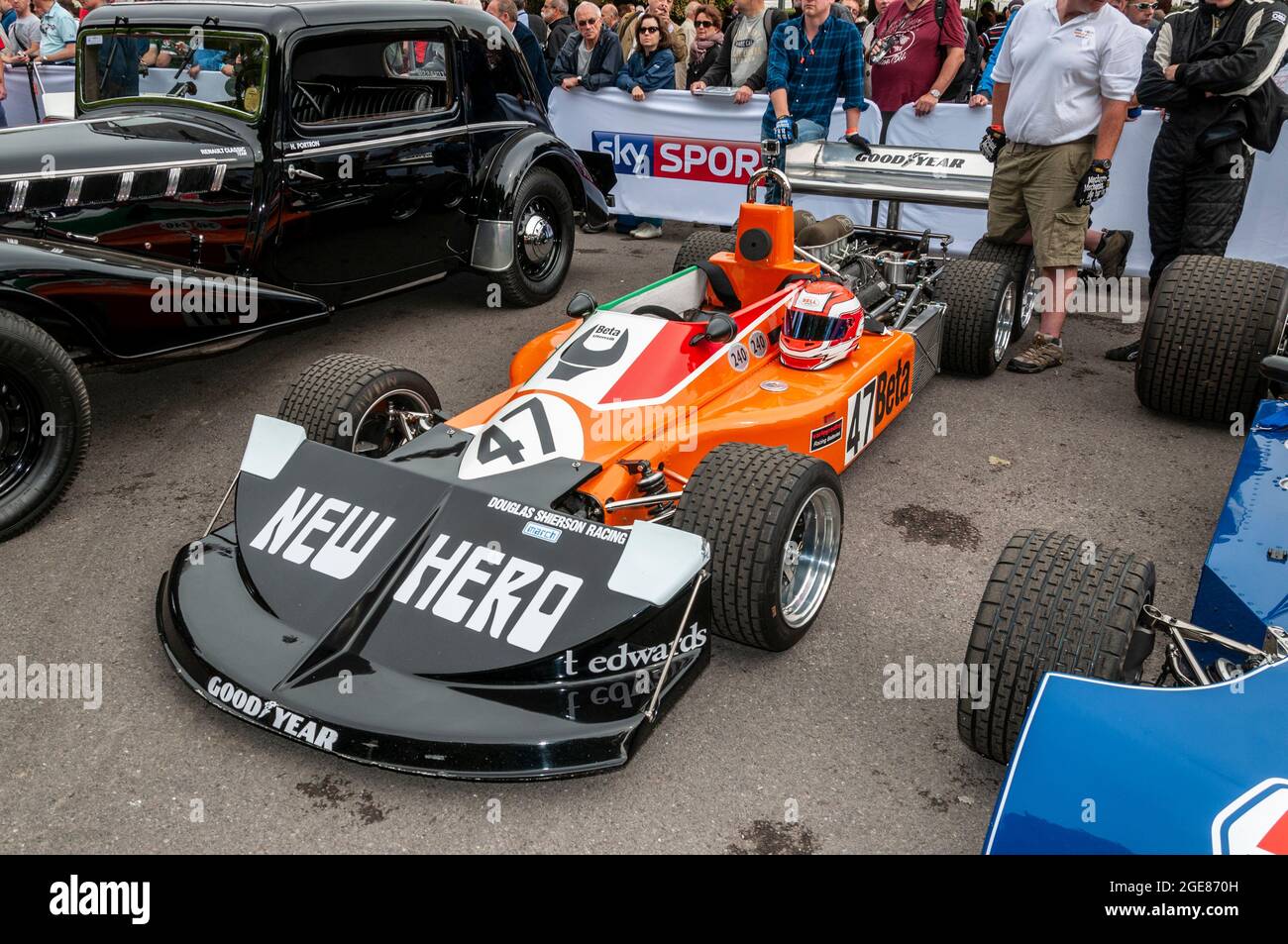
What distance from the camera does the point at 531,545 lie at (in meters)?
2.95

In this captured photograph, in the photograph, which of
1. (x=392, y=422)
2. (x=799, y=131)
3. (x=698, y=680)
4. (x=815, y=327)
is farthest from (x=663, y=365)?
(x=799, y=131)

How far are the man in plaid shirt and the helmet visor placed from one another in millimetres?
3115

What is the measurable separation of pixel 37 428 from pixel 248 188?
1777 mm

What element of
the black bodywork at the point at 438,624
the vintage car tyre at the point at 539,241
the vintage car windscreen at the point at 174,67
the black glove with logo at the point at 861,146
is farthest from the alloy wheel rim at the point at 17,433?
the black glove with logo at the point at 861,146

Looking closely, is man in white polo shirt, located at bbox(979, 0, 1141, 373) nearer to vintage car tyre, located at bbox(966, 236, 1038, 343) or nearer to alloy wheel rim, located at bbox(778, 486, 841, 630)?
vintage car tyre, located at bbox(966, 236, 1038, 343)

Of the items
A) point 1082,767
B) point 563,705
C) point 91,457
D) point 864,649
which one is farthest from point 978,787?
point 91,457

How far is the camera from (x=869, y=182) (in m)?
5.92

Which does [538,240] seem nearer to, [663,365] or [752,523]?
[663,365]

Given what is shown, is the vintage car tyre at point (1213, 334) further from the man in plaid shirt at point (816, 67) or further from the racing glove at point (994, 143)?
the man in plaid shirt at point (816, 67)

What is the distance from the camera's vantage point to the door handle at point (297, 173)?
5430 mm

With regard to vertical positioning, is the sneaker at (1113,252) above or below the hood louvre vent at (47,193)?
below

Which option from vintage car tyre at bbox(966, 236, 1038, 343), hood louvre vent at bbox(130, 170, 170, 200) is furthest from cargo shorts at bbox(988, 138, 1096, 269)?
hood louvre vent at bbox(130, 170, 170, 200)

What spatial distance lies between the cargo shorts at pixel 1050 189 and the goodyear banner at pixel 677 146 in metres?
3.01

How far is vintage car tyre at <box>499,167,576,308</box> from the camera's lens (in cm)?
693
